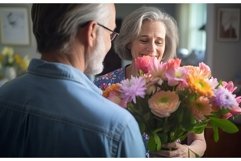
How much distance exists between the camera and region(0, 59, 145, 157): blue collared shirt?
0.57m

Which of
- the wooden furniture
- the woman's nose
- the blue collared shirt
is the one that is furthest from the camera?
the wooden furniture

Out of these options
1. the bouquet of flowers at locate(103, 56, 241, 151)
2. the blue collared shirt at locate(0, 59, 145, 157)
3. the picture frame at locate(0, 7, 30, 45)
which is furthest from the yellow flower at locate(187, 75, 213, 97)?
the picture frame at locate(0, 7, 30, 45)

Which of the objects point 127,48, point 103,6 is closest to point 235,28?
point 127,48

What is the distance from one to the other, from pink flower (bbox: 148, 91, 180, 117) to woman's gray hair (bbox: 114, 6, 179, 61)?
1.96 feet

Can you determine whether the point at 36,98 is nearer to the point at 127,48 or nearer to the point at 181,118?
the point at 181,118

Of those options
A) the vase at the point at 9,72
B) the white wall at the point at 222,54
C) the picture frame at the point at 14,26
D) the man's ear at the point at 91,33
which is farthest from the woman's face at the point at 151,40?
the picture frame at the point at 14,26

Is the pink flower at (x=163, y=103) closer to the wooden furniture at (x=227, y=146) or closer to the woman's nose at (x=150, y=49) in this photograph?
the woman's nose at (x=150, y=49)

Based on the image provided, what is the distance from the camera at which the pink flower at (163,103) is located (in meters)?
0.75

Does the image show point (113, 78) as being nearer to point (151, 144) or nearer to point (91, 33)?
point (151, 144)

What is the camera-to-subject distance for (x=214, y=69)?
12.8 ft

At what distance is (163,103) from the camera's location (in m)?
0.76

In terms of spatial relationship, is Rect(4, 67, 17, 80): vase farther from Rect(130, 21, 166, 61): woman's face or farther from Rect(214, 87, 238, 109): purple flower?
Rect(214, 87, 238, 109): purple flower

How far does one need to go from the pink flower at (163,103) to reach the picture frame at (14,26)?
149 inches

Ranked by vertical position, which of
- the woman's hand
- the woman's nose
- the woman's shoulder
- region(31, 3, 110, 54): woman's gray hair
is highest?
region(31, 3, 110, 54): woman's gray hair
